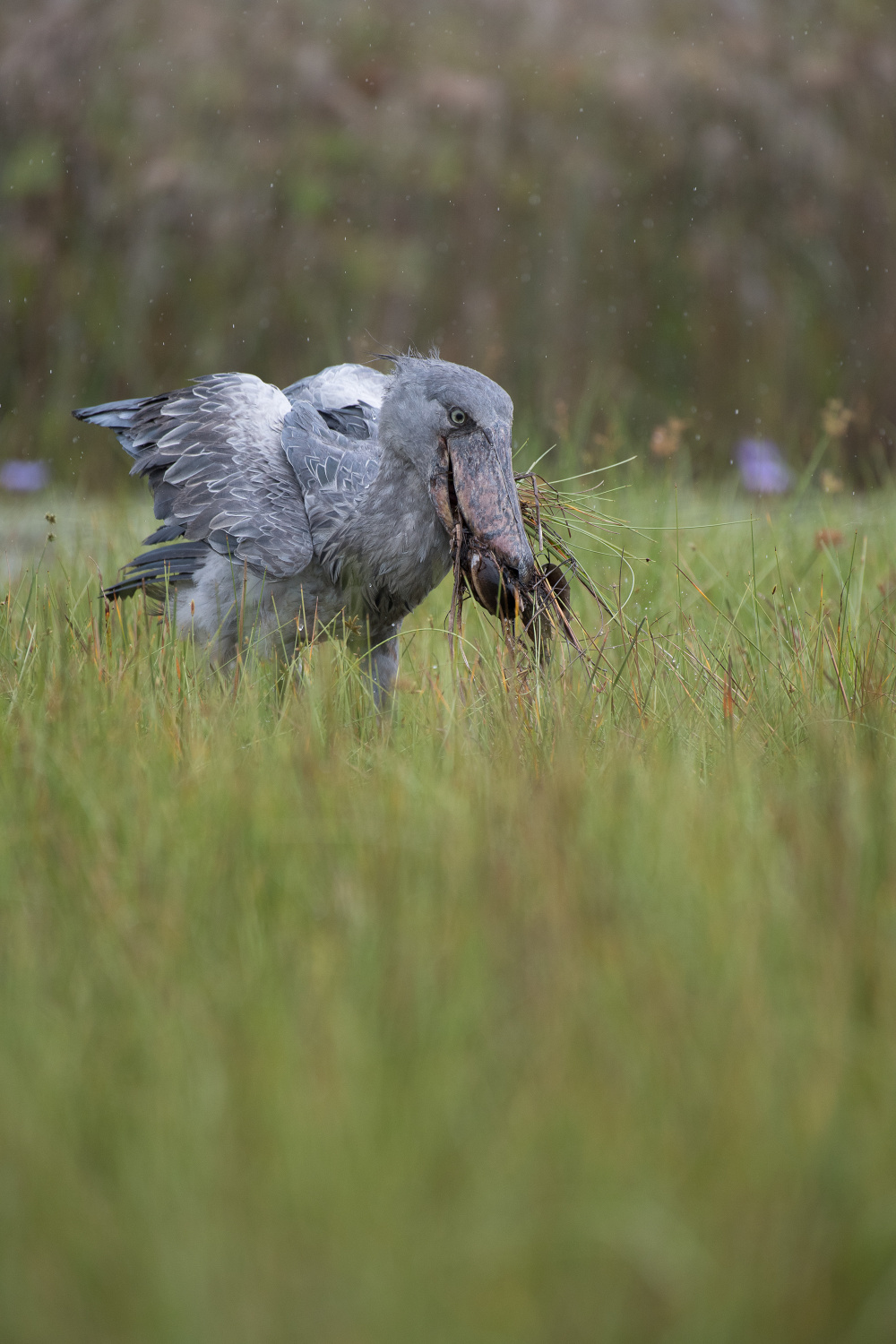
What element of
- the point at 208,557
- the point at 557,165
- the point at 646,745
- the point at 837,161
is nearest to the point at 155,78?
the point at 557,165

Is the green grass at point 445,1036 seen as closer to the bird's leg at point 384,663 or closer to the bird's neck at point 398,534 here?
the bird's neck at point 398,534

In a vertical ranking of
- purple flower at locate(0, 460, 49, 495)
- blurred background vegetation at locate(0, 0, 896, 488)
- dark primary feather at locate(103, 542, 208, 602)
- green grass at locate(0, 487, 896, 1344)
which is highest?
blurred background vegetation at locate(0, 0, 896, 488)

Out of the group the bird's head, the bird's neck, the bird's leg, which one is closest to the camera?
the bird's head

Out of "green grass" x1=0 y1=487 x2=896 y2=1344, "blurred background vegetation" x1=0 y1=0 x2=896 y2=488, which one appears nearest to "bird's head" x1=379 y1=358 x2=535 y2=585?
"green grass" x1=0 y1=487 x2=896 y2=1344

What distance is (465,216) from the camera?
7.39 m

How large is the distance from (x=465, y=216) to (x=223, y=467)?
4884 millimetres

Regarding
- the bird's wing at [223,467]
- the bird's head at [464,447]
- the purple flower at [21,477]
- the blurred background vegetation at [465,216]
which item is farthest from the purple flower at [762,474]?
the purple flower at [21,477]

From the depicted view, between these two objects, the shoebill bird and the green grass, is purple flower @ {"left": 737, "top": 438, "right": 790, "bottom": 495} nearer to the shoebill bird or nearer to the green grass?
the shoebill bird

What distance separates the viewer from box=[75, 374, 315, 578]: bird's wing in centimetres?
279

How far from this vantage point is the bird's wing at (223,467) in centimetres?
279

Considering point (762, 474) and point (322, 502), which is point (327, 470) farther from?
point (762, 474)

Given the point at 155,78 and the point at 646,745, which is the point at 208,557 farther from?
the point at 155,78

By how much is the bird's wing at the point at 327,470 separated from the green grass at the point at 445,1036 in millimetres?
870

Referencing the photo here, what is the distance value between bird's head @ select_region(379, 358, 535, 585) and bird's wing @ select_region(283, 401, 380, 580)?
0.25 meters
